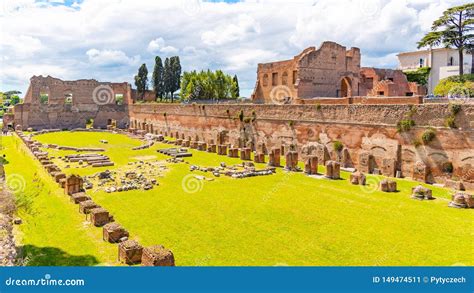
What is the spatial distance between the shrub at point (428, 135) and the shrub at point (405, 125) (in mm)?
817

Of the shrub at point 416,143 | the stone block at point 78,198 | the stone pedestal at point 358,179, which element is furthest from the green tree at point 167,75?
the stone block at point 78,198

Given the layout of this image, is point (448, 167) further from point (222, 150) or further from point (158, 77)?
point (158, 77)

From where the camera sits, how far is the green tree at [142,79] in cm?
5966

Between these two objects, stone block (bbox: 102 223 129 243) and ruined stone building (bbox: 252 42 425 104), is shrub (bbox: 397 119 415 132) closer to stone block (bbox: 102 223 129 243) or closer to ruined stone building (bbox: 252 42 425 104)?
ruined stone building (bbox: 252 42 425 104)

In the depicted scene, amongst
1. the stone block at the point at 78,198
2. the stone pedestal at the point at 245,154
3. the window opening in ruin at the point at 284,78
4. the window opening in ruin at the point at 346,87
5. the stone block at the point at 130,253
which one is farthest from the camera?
the window opening in ruin at the point at 284,78

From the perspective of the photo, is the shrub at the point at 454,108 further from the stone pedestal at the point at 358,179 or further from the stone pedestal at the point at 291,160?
the stone pedestal at the point at 291,160

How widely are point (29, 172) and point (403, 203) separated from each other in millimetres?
17200

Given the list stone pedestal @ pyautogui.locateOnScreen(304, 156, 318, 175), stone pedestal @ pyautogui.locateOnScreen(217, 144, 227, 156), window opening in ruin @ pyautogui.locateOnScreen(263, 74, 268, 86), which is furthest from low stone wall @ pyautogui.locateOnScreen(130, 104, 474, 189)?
window opening in ruin @ pyautogui.locateOnScreen(263, 74, 268, 86)

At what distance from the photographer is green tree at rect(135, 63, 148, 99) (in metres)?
59.7

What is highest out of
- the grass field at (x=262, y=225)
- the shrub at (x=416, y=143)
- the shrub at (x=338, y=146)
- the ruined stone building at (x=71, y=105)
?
the ruined stone building at (x=71, y=105)

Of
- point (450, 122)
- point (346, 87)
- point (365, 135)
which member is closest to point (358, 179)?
point (365, 135)

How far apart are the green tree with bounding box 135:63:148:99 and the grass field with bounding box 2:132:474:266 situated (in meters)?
43.7

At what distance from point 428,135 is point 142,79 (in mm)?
49117

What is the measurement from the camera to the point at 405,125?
1822 cm
